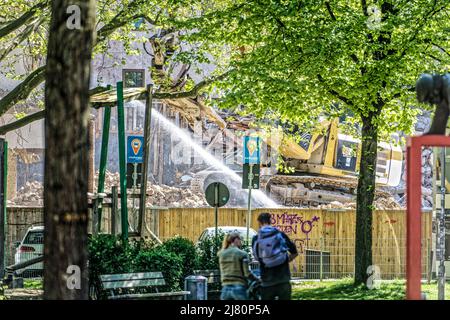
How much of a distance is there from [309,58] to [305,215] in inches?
613

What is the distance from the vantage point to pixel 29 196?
159 ft

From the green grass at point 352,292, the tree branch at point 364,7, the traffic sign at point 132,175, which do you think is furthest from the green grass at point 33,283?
the tree branch at point 364,7

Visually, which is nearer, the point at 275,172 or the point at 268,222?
the point at 268,222

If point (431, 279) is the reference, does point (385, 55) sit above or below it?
above

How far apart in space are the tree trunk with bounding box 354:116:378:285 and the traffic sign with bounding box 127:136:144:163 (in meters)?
6.78

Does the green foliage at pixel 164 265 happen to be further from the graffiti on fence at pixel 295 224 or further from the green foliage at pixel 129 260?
the graffiti on fence at pixel 295 224

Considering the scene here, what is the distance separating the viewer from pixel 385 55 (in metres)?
24.0

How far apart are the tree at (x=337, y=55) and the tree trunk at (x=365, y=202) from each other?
5cm

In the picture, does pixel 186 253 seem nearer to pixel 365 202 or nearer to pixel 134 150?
pixel 365 202

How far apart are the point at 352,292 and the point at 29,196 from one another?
27508 mm

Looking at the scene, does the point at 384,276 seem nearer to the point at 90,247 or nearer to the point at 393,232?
the point at 393,232

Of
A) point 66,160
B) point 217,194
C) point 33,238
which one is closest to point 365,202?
point 217,194

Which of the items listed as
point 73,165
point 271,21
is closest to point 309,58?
point 271,21

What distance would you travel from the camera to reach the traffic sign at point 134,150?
29.3 metres
